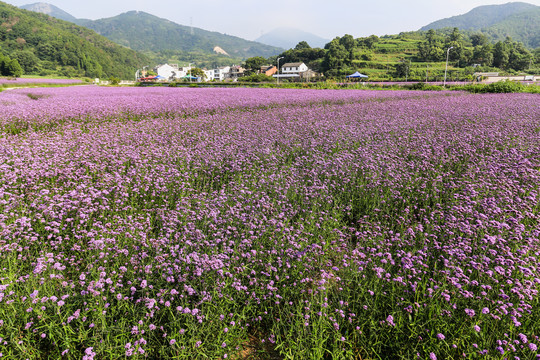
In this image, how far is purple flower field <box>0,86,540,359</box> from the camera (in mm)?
2447

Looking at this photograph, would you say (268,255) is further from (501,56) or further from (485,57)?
(501,56)

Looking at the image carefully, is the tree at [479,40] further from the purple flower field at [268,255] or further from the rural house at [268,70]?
the purple flower field at [268,255]

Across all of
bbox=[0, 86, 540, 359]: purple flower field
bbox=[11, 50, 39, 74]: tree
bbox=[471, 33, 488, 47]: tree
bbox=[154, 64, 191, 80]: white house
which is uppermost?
bbox=[471, 33, 488, 47]: tree

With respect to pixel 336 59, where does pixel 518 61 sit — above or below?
below

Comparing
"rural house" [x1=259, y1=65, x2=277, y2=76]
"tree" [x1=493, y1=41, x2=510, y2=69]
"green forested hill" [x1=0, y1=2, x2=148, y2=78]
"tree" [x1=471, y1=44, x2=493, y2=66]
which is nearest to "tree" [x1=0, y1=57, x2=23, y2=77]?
"green forested hill" [x1=0, y1=2, x2=148, y2=78]

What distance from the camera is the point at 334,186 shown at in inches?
202

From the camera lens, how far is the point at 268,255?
11.1 ft

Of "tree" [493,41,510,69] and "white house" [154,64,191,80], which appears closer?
"tree" [493,41,510,69]

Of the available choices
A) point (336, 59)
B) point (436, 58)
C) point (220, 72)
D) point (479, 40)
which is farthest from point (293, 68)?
point (479, 40)

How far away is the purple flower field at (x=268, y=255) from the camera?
2.45 m

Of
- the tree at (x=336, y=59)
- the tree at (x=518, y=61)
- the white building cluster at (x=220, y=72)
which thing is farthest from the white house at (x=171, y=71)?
the tree at (x=518, y=61)

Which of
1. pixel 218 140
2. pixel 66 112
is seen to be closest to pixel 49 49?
pixel 66 112

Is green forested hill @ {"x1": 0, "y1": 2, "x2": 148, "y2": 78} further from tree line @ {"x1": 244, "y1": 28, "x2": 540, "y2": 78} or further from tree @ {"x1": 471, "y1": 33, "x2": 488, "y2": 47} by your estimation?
tree @ {"x1": 471, "y1": 33, "x2": 488, "y2": 47}

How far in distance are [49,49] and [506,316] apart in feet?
449
